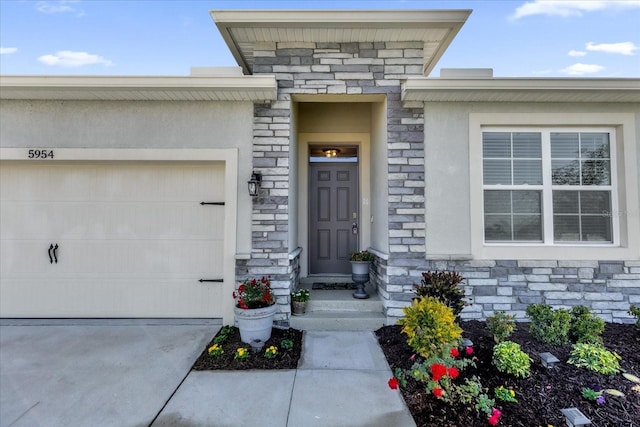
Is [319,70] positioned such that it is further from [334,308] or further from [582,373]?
[582,373]

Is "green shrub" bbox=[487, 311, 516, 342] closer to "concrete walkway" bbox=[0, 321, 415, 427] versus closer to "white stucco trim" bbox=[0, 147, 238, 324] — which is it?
"concrete walkway" bbox=[0, 321, 415, 427]

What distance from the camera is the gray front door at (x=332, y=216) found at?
17.8 ft

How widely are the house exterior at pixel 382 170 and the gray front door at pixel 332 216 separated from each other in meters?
1.16

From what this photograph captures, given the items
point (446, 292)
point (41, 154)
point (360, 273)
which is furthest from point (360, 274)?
point (41, 154)

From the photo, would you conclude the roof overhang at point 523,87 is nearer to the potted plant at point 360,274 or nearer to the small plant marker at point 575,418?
the potted plant at point 360,274

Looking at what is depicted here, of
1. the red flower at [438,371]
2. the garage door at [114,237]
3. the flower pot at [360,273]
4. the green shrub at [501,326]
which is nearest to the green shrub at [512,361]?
the green shrub at [501,326]

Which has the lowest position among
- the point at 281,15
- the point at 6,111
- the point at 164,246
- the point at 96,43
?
the point at 164,246

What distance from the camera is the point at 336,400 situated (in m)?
2.50

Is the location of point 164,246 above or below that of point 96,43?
below

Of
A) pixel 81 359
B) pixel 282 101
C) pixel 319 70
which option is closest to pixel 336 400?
pixel 81 359

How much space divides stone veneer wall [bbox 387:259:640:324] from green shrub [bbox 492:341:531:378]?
1.18m

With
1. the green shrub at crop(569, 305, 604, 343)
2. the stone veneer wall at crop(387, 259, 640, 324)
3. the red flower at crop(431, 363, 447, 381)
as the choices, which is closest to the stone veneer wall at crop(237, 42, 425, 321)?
the stone veneer wall at crop(387, 259, 640, 324)

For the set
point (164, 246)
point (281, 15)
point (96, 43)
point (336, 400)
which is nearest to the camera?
point (336, 400)

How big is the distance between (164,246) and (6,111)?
2680 millimetres
